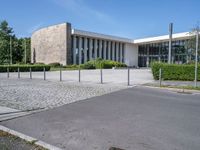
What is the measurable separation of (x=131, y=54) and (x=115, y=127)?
64.0 m

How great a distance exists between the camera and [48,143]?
463cm

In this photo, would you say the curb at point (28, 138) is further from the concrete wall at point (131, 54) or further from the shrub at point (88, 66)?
the concrete wall at point (131, 54)

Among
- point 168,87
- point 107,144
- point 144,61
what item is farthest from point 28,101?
point 144,61

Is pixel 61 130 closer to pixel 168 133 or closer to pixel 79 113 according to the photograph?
pixel 79 113

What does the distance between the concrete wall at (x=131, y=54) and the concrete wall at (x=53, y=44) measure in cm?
2183

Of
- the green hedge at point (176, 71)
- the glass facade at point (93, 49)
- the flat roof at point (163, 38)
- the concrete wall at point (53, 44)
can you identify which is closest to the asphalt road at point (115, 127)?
the green hedge at point (176, 71)

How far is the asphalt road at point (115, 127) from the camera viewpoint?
4617mm

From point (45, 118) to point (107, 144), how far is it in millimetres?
2594

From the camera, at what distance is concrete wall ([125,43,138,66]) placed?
6711 cm

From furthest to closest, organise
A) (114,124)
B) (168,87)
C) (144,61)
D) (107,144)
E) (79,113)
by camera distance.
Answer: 1. (144,61)
2. (168,87)
3. (79,113)
4. (114,124)
5. (107,144)

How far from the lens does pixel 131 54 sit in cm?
6856

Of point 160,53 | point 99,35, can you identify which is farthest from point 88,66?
point 160,53

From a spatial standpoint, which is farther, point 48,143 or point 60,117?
point 60,117

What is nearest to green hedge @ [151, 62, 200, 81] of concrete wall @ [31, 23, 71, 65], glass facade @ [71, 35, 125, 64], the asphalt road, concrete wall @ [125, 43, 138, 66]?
the asphalt road
